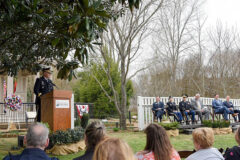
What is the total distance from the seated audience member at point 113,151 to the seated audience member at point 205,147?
5.79ft

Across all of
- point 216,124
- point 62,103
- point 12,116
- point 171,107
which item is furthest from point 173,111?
point 12,116

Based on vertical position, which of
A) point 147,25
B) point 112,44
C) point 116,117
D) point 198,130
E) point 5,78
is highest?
point 147,25

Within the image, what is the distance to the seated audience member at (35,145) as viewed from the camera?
2.10 m

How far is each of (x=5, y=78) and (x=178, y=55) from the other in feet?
49.7

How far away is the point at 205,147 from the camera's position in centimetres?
292

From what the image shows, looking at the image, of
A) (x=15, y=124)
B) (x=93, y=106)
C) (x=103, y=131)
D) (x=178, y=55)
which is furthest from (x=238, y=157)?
(x=178, y=55)

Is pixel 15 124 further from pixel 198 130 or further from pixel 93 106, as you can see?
pixel 198 130

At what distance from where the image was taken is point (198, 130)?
2980mm

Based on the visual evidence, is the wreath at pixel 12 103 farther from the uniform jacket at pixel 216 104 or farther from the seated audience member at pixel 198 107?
the uniform jacket at pixel 216 104

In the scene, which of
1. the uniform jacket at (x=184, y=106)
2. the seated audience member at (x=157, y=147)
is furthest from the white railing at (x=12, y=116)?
the seated audience member at (x=157, y=147)

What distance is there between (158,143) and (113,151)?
1.36m

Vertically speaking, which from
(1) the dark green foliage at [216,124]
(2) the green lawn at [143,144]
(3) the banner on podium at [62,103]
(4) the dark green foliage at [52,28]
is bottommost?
(2) the green lawn at [143,144]

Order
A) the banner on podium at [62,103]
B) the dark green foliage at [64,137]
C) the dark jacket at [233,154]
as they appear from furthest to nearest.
A: the banner on podium at [62,103], the dark green foliage at [64,137], the dark jacket at [233,154]

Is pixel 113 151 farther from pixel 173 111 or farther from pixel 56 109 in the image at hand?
pixel 173 111
